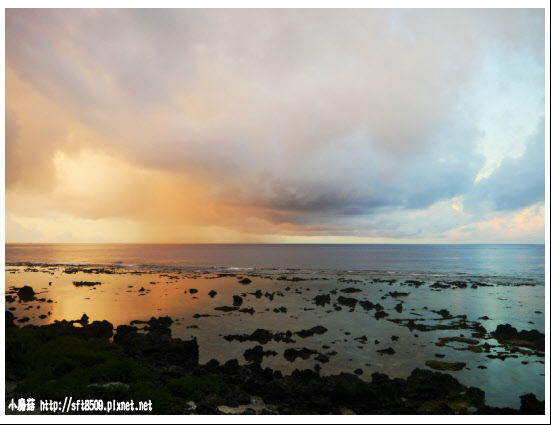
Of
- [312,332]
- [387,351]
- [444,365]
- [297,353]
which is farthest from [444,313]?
[297,353]

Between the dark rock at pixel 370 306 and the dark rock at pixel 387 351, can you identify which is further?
the dark rock at pixel 370 306

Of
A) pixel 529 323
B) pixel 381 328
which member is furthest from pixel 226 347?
pixel 529 323

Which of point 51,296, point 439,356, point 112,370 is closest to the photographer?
point 112,370

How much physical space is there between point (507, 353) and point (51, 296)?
1916 inches

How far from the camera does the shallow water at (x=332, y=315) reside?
61.5ft

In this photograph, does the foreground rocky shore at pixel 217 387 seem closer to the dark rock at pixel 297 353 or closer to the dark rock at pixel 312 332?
the dark rock at pixel 297 353

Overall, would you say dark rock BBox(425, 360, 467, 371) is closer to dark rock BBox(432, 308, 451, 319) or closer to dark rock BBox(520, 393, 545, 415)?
dark rock BBox(520, 393, 545, 415)

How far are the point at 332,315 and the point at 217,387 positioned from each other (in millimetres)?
19339

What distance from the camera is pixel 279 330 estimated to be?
26.1 m

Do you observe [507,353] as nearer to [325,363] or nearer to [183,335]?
[325,363]

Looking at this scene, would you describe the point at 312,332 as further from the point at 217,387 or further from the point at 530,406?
the point at 530,406

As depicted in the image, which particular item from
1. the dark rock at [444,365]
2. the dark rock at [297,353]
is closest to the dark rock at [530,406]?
the dark rock at [444,365]

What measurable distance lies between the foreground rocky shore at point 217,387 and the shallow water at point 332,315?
193cm

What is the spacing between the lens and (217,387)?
1462cm
